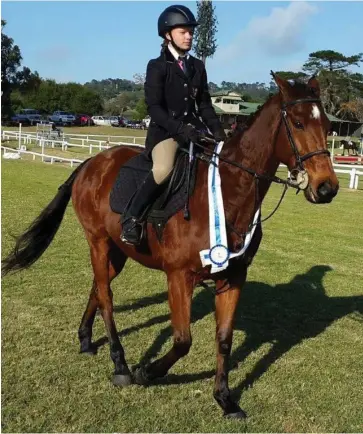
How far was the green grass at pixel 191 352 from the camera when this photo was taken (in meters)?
4.39

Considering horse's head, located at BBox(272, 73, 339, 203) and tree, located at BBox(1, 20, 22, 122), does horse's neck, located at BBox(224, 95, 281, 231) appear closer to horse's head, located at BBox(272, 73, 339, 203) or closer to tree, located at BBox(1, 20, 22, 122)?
horse's head, located at BBox(272, 73, 339, 203)

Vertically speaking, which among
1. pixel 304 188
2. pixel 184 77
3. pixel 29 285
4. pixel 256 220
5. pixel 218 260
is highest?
pixel 184 77

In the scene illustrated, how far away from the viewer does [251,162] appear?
14.3 feet

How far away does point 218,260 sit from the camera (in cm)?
429

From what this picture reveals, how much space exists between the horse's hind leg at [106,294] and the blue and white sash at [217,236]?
1.50 metres

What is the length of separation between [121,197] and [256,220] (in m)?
1.42

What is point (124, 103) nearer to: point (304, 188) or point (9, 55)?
point (9, 55)

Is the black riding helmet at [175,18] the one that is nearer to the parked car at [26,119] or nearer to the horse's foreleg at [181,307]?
the horse's foreleg at [181,307]

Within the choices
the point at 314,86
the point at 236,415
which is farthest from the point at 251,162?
the point at 236,415

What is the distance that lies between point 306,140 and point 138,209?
1.60 m

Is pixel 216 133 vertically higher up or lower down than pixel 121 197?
higher up

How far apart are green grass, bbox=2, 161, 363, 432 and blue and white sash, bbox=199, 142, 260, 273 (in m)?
1.29

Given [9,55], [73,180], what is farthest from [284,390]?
[9,55]

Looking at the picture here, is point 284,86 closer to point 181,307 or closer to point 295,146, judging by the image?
point 295,146
